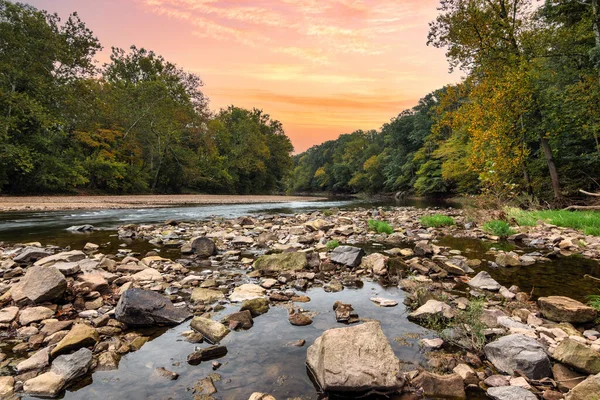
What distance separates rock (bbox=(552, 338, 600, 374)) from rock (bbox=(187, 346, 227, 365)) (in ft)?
11.1

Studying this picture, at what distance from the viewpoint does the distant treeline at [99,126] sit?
2769 centimetres

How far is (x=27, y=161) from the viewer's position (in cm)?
2752

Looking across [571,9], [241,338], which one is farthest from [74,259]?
[571,9]

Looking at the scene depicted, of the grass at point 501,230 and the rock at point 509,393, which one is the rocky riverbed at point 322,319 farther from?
the grass at point 501,230

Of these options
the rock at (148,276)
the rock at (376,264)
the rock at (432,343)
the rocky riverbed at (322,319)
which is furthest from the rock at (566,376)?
the rock at (148,276)

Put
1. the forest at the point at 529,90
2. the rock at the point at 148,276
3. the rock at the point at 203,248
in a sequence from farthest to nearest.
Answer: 1. the forest at the point at 529,90
2. the rock at the point at 203,248
3. the rock at the point at 148,276

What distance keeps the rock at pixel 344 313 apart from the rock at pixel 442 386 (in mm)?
1478

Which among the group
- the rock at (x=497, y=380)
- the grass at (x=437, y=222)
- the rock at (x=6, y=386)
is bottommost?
the grass at (x=437, y=222)

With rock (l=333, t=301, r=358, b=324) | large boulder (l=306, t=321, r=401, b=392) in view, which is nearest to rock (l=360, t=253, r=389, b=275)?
rock (l=333, t=301, r=358, b=324)

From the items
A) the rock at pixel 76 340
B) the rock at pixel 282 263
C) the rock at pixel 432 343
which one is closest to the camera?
the rock at pixel 76 340

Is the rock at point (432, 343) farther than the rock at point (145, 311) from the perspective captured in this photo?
No

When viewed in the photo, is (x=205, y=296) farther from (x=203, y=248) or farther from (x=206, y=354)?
(x=203, y=248)

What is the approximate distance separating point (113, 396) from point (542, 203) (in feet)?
67.4

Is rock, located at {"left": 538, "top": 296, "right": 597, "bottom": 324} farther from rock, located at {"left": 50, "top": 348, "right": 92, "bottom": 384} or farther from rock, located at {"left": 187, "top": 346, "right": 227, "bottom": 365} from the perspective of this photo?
rock, located at {"left": 50, "top": 348, "right": 92, "bottom": 384}
